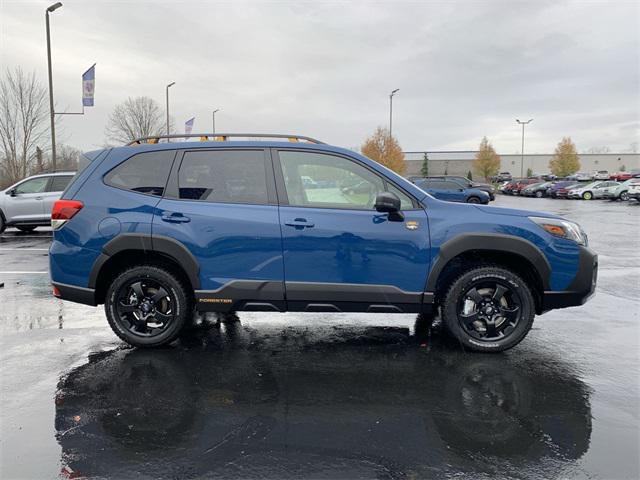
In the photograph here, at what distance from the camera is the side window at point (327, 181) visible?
4.62m

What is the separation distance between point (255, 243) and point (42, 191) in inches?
495

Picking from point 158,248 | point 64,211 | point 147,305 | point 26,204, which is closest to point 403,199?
point 158,248

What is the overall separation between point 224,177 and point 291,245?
0.94 meters

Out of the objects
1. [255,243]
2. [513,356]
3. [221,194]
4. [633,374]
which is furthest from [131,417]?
[633,374]

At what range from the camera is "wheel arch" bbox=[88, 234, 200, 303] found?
4582 mm

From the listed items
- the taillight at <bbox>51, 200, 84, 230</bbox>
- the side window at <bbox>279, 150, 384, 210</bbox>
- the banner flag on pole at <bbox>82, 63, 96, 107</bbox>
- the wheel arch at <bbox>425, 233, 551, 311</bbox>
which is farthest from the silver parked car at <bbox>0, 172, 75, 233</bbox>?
the wheel arch at <bbox>425, 233, 551, 311</bbox>

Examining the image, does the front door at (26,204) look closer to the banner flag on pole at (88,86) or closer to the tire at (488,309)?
the banner flag on pole at (88,86)

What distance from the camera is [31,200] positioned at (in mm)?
14383

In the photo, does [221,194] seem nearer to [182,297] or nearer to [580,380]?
[182,297]

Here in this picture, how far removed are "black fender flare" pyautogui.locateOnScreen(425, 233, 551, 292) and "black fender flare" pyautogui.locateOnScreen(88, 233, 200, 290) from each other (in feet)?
7.12

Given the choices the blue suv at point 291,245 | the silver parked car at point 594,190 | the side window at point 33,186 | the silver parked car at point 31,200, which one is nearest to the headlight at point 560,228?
the blue suv at point 291,245

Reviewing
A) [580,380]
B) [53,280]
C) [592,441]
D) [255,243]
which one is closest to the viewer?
[592,441]

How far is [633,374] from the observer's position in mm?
4305

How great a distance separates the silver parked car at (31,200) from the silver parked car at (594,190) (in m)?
37.1
